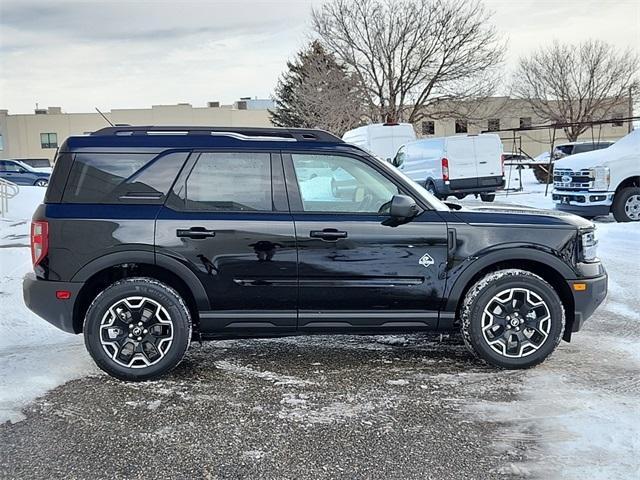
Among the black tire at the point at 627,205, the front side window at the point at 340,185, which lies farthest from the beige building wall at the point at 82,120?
the front side window at the point at 340,185

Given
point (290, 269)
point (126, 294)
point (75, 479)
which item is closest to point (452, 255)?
point (290, 269)

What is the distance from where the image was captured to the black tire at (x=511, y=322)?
445 centimetres

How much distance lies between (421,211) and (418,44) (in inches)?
1065

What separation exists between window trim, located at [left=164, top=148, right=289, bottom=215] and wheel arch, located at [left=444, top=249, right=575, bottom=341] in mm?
1434

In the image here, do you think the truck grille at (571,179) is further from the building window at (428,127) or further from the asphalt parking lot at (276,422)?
the building window at (428,127)

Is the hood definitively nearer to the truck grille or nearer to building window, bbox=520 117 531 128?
the truck grille

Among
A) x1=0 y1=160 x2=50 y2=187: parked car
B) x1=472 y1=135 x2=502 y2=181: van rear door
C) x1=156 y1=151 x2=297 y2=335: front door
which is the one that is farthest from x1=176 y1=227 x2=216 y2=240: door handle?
x1=0 y1=160 x2=50 y2=187: parked car

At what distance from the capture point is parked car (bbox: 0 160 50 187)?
30000mm

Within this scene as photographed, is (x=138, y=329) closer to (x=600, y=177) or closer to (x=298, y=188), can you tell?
(x=298, y=188)

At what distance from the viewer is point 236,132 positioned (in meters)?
4.71

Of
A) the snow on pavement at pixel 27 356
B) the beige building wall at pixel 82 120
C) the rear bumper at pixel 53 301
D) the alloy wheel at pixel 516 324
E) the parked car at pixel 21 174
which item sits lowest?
the snow on pavement at pixel 27 356

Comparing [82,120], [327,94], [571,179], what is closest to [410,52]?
[327,94]

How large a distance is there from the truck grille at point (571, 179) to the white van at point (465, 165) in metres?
4.49

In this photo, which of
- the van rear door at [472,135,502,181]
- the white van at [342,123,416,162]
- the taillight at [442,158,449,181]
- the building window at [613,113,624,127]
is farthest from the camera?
the white van at [342,123,416,162]
